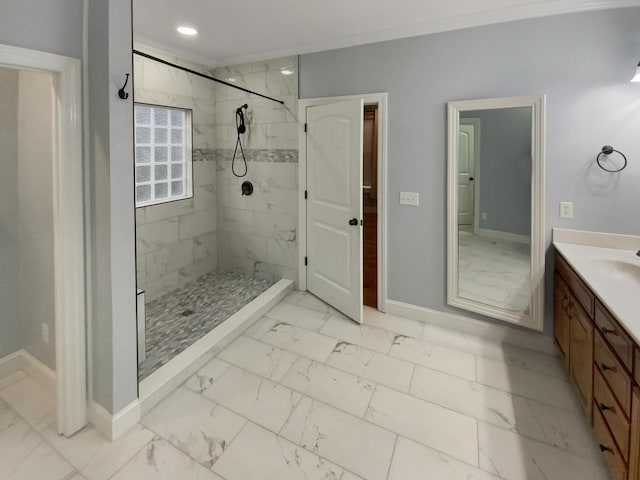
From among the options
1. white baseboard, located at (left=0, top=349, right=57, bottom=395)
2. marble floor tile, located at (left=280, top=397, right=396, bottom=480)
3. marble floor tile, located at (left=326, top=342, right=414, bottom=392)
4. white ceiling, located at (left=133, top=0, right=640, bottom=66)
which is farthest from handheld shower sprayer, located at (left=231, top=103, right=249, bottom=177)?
marble floor tile, located at (left=280, top=397, right=396, bottom=480)

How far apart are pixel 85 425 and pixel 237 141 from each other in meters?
2.97

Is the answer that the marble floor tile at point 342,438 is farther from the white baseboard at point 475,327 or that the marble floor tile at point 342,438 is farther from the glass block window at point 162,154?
the glass block window at point 162,154

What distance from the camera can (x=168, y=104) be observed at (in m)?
3.40

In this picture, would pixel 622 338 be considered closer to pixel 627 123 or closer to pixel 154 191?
pixel 627 123

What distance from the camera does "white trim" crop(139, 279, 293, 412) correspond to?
2.01 metres

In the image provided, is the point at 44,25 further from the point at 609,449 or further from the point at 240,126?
the point at 609,449

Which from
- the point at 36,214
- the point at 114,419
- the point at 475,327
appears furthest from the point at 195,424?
the point at 475,327

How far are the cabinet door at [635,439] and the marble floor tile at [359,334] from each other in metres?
1.50

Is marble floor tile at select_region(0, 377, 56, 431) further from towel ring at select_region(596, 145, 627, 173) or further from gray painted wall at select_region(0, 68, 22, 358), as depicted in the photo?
towel ring at select_region(596, 145, 627, 173)

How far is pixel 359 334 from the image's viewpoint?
2.86m

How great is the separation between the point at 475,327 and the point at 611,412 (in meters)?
1.39

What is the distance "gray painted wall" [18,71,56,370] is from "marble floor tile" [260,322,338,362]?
1.46m

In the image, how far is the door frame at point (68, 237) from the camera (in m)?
1.57

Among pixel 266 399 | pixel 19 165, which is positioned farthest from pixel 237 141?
pixel 266 399
